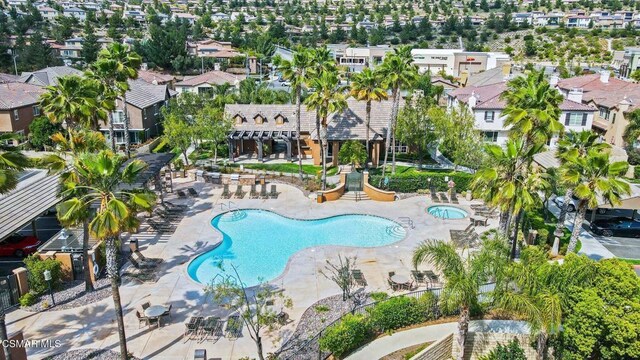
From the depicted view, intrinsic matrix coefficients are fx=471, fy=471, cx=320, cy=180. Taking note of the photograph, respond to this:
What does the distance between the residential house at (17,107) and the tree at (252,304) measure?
37749 millimetres

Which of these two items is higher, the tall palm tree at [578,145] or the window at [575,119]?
the tall palm tree at [578,145]

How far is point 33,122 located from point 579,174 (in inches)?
2005

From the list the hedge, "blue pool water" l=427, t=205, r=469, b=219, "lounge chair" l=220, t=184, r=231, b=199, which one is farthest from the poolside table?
the hedge

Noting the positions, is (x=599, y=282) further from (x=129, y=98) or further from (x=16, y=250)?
(x=129, y=98)

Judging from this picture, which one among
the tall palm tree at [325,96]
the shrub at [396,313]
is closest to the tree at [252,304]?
the shrub at [396,313]

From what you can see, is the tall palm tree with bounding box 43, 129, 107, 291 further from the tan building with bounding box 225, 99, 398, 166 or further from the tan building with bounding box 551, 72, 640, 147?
the tan building with bounding box 551, 72, 640, 147

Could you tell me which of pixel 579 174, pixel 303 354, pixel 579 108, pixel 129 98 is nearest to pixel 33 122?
→ pixel 129 98

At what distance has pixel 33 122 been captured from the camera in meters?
49.8

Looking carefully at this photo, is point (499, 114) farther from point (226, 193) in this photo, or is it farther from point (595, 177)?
point (226, 193)

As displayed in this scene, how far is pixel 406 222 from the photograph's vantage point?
1361 inches

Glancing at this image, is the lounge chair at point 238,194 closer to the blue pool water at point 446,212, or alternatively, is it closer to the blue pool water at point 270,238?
the blue pool water at point 270,238

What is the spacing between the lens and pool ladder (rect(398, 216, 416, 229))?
3383 centimetres

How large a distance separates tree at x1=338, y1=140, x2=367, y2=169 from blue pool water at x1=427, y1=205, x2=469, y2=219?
9.05 metres

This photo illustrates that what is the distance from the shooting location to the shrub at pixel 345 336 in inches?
733
